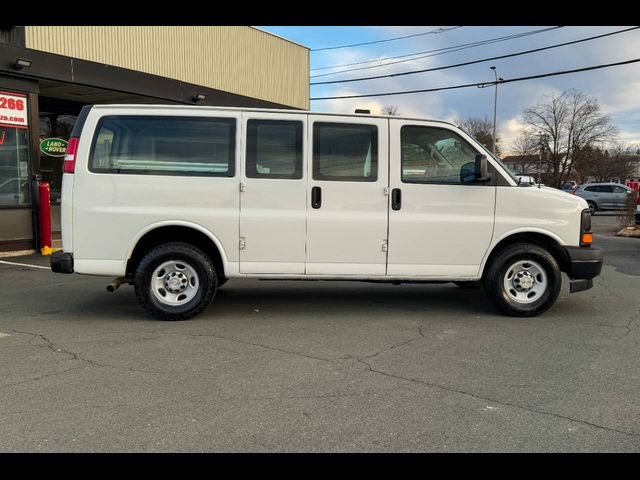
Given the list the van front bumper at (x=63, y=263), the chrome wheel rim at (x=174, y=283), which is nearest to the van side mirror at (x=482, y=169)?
the chrome wheel rim at (x=174, y=283)

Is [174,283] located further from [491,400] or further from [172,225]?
[491,400]

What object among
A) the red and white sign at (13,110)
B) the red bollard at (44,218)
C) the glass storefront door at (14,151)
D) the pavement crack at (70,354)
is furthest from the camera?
the red bollard at (44,218)

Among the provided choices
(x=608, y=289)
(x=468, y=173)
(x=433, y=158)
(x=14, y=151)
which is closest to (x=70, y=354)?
(x=433, y=158)

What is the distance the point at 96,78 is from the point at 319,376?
10.4m

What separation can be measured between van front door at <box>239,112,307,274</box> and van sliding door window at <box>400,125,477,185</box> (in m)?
1.17

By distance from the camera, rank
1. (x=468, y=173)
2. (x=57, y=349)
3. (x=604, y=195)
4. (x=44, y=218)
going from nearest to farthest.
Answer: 1. (x=57, y=349)
2. (x=468, y=173)
3. (x=44, y=218)
4. (x=604, y=195)

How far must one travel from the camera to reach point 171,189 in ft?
18.9

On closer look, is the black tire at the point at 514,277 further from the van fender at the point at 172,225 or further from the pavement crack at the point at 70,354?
the pavement crack at the point at 70,354

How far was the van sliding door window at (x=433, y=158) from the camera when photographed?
19.7 ft

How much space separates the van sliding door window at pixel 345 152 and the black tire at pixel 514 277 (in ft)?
5.63

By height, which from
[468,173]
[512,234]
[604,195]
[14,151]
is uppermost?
[14,151]

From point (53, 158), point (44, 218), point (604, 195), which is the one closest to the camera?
point (44, 218)

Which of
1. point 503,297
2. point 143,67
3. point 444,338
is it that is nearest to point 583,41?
point 143,67

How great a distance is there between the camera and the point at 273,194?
588cm
